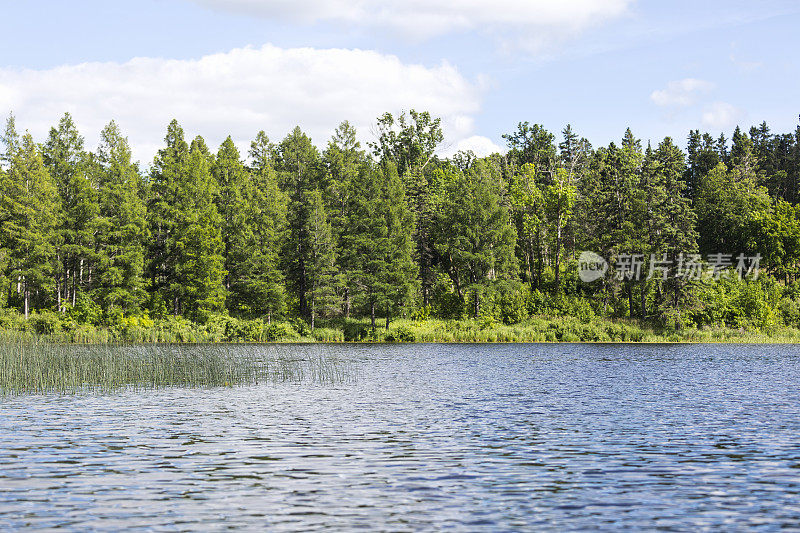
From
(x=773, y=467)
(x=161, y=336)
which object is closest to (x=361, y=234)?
(x=161, y=336)

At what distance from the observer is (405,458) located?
1894cm

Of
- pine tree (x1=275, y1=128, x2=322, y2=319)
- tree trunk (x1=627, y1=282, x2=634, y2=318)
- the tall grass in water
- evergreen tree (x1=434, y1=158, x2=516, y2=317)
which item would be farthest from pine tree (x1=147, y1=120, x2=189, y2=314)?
tree trunk (x1=627, y1=282, x2=634, y2=318)

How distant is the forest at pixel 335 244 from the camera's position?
82.9 metres

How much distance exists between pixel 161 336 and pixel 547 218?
2208 inches

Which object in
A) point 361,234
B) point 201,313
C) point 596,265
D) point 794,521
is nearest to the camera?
point 794,521

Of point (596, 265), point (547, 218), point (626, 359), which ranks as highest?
point (547, 218)

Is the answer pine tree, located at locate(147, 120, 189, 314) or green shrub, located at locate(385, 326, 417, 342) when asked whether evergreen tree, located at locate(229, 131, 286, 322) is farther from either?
green shrub, located at locate(385, 326, 417, 342)

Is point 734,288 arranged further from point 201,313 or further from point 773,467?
point 773,467

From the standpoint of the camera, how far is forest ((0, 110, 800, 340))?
82875 mm

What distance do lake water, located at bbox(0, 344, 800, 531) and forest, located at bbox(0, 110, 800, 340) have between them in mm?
50467

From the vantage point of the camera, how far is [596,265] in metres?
96.8

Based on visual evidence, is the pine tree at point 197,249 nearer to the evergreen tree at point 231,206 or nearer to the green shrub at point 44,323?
the evergreen tree at point 231,206

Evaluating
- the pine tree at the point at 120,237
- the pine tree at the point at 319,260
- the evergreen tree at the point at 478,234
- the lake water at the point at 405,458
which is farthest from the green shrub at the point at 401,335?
the lake water at the point at 405,458

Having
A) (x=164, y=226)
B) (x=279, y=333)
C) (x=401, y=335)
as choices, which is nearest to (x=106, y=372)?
(x=279, y=333)
